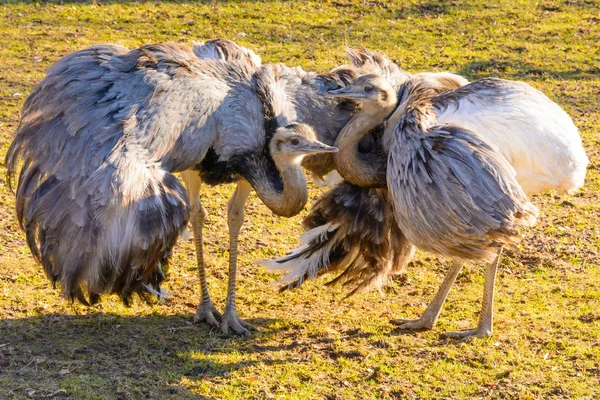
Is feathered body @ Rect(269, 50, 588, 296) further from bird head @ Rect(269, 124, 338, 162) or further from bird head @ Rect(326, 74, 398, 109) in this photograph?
bird head @ Rect(269, 124, 338, 162)

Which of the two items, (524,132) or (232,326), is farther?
(232,326)

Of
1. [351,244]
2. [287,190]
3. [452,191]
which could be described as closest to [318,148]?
[287,190]

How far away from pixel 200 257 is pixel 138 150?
1205mm

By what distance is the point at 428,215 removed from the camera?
5246 mm

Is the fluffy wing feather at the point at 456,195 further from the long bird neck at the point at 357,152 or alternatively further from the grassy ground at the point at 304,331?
the grassy ground at the point at 304,331

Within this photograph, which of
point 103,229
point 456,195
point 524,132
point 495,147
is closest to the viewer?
point 103,229

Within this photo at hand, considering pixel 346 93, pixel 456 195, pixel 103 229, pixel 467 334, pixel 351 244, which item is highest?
pixel 346 93

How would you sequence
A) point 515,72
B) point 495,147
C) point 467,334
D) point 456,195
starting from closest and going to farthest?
point 456,195 < point 495,147 < point 467,334 < point 515,72

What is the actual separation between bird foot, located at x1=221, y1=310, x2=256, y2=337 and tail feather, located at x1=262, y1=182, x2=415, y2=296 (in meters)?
0.43

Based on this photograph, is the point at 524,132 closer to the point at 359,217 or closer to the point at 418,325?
the point at 359,217

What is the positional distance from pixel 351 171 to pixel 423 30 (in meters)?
6.42

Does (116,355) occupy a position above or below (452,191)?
below

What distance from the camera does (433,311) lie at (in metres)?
6.11

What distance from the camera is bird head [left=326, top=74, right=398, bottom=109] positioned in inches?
223
